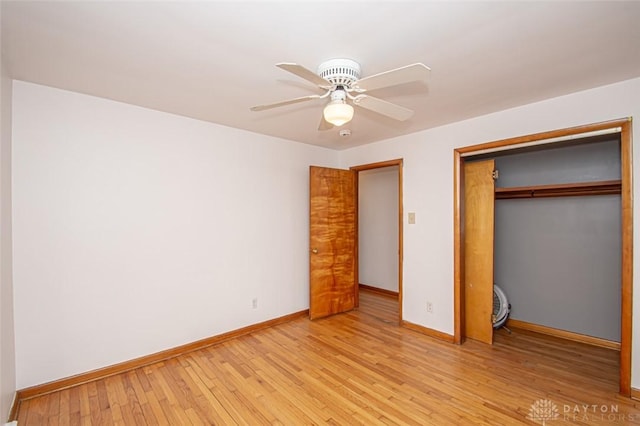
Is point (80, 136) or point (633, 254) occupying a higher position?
point (80, 136)

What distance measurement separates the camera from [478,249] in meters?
3.29

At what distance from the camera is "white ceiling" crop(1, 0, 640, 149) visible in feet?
4.74

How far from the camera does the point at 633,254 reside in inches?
87.6

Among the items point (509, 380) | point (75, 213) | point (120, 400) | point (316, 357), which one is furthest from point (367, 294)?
point (75, 213)

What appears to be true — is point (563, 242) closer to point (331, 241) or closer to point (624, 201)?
point (624, 201)

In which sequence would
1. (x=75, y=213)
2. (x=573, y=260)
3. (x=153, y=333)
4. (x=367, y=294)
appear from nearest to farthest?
(x=75, y=213)
(x=153, y=333)
(x=573, y=260)
(x=367, y=294)

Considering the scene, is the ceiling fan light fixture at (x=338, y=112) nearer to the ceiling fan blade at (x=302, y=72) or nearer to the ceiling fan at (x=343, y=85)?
the ceiling fan at (x=343, y=85)


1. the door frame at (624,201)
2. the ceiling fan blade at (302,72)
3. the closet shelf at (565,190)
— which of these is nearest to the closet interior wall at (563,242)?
the closet shelf at (565,190)

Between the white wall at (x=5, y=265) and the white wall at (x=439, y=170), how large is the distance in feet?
11.9

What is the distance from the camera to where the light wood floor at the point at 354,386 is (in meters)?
2.05

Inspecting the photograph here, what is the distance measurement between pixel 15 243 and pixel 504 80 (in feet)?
12.9

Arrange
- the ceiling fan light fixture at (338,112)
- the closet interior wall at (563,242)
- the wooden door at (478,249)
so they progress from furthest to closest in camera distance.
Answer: the wooden door at (478,249) → the closet interior wall at (563,242) → the ceiling fan light fixture at (338,112)

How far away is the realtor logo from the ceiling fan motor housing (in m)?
2.61

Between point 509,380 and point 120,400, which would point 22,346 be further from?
point 509,380
